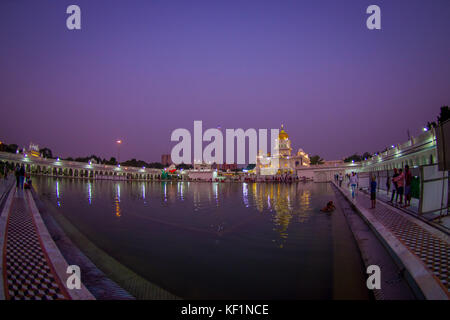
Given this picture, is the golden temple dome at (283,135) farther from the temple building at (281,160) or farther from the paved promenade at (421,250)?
the paved promenade at (421,250)

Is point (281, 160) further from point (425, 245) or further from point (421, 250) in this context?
point (421, 250)

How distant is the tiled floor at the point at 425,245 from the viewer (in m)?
3.73

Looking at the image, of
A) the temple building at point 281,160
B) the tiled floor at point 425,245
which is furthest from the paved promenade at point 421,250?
the temple building at point 281,160

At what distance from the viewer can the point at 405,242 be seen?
516 centimetres

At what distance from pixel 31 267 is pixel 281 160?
318 feet

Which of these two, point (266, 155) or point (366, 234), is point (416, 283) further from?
point (266, 155)

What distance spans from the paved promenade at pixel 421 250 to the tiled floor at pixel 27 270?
16.1ft

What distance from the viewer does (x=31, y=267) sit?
3857 millimetres

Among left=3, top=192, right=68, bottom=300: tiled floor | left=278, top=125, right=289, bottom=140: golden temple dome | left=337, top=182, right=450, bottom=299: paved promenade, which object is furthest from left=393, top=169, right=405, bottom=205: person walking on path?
left=278, top=125, right=289, bottom=140: golden temple dome

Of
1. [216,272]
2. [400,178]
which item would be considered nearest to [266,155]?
[400,178]

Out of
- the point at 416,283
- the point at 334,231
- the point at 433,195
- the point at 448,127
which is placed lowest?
the point at 334,231

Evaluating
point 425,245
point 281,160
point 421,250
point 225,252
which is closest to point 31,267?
point 225,252
